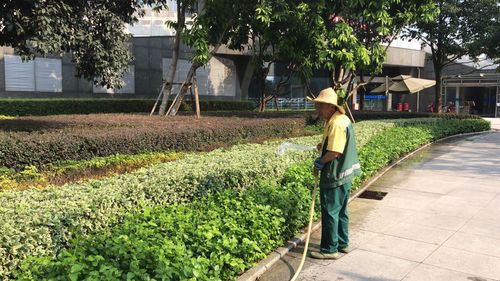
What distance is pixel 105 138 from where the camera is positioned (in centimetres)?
776

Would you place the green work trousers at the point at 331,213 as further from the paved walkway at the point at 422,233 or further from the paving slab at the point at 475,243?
the paving slab at the point at 475,243

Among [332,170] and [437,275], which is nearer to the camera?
[437,275]

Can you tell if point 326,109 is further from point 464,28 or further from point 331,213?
point 464,28

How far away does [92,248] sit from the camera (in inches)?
131

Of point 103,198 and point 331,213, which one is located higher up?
point 103,198

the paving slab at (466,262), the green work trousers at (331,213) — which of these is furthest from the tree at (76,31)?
the paving slab at (466,262)

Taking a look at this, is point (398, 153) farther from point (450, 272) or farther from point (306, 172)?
point (450, 272)

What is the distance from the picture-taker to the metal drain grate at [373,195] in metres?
7.39

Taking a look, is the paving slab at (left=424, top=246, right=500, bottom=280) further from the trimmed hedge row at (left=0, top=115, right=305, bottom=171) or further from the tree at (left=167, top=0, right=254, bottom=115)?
the tree at (left=167, top=0, right=254, bottom=115)

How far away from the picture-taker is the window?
1668 cm

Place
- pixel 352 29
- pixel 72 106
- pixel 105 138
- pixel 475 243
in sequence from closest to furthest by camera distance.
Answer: pixel 475 243 < pixel 105 138 < pixel 352 29 < pixel 72 106

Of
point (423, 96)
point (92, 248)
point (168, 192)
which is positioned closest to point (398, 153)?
point (168, 192)

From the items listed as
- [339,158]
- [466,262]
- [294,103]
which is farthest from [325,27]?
Answer: [294,103]

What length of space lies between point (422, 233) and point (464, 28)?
55.3 ft
